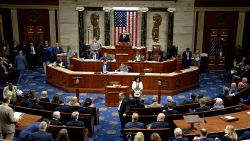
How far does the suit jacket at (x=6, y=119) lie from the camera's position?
283 inches

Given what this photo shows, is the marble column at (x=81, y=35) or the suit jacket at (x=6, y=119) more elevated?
the marble column at (x=81, y=35)

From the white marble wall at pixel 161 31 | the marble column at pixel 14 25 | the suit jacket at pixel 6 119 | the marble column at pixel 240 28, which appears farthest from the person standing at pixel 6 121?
the marble column at pixel 240 28

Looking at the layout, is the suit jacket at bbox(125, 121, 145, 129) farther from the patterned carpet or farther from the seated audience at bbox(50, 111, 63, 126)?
the seated audience at bbox(50, 111, 63, 126)

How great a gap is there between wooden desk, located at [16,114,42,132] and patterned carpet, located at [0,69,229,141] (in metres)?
1.77

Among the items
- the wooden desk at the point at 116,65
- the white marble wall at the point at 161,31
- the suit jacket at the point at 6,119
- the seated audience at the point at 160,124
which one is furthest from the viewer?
the white marble wall at the point at 161,31

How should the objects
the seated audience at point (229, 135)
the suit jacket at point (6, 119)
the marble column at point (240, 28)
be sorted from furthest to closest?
1. the marble column at point (240, 28)
2. the suit jacket at point (6, 119)
3. the seated audience at point (229, 135)

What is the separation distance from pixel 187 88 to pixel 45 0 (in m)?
8.93

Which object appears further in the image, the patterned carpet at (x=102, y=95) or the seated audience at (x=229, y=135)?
the patterned carpet at (x=102, y=95)

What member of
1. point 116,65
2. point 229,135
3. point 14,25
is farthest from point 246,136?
point 14,25

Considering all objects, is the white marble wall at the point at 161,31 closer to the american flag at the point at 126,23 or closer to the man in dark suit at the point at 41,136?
the american flag at the point at 126,23

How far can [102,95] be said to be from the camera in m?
13.3

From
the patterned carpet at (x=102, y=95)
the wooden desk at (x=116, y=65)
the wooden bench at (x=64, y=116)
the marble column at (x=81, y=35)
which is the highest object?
the marble column at (x=81, y=35)

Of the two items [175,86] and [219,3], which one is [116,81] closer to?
[175,86]

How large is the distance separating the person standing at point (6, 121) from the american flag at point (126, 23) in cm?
1130
